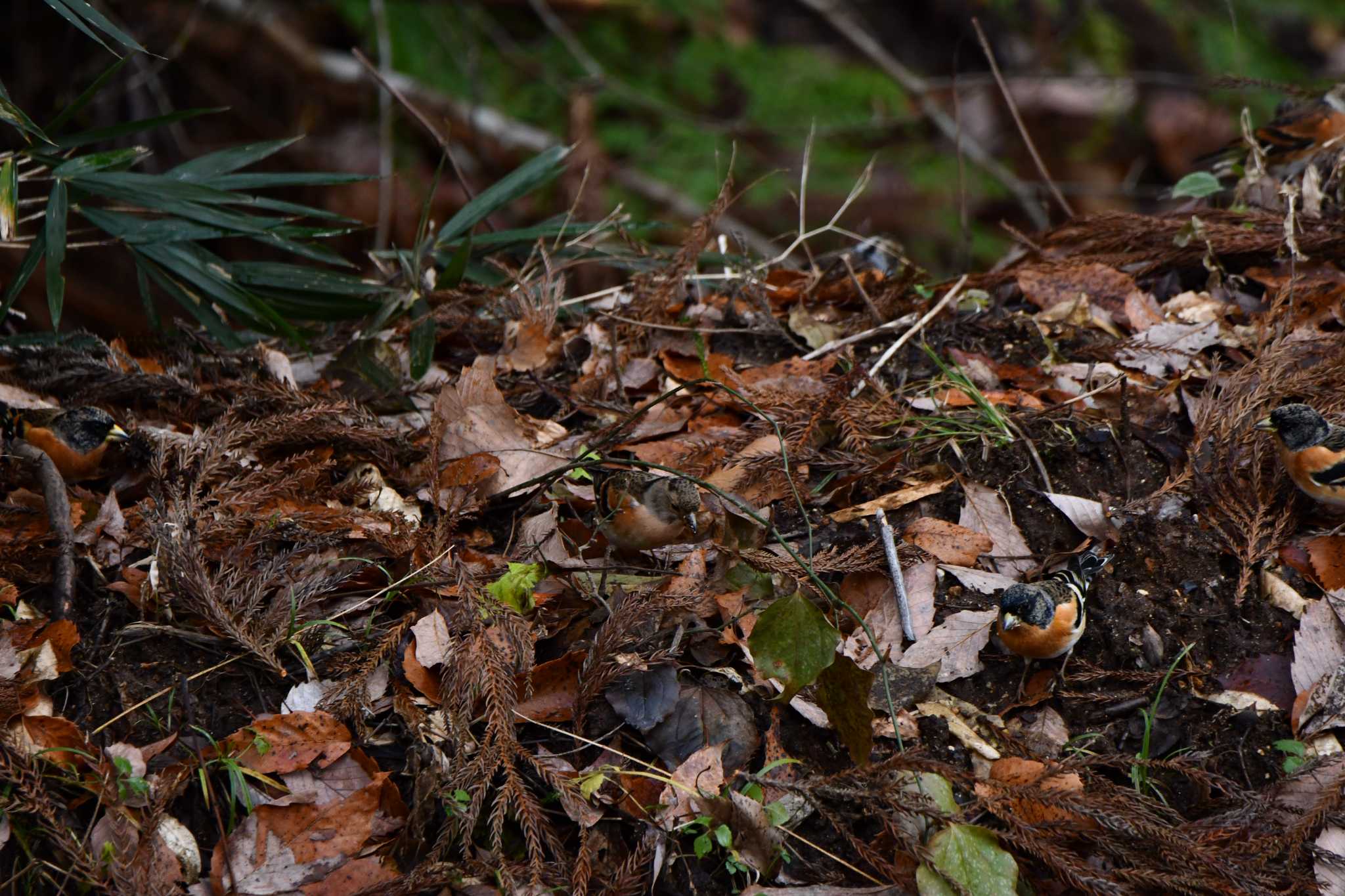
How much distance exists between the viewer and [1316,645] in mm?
2412

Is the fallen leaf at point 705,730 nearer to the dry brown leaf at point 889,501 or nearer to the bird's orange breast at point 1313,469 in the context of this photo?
the dry brown leaf at point 889,501

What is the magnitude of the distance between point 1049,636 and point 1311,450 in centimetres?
89

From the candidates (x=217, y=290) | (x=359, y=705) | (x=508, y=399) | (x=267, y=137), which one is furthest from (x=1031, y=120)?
(x=359, y=705)

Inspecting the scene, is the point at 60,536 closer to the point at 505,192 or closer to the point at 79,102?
the point at 79,102

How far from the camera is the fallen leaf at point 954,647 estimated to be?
2471 millimetres

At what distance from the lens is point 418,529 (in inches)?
105

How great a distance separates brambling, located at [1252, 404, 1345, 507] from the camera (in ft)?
8.15

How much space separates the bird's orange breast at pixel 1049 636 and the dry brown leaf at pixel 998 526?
330 millimetres

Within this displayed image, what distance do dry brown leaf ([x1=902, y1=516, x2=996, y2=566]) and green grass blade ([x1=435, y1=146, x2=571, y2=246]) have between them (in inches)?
83.1

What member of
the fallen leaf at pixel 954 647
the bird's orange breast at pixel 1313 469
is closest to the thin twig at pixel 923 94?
the bird's orange breast at pixel 1313 469

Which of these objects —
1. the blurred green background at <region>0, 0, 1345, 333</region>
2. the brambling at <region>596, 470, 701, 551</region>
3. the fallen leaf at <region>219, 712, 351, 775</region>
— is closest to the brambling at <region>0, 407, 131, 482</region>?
the fallen leaf at <region>219, 712, 351, 775</region>

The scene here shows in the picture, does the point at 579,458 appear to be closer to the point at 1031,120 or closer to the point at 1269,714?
the point at 1269,714

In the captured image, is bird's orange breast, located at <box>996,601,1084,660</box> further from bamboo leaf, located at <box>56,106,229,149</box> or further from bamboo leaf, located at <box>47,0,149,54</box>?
bamboo leaf, located at <box>56,106,229,149</box>

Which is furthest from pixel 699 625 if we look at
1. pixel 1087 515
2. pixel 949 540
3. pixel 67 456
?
pixel 67 456
